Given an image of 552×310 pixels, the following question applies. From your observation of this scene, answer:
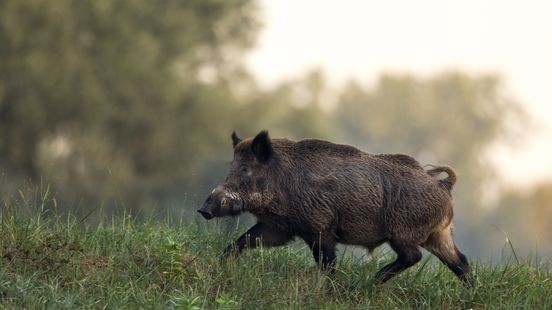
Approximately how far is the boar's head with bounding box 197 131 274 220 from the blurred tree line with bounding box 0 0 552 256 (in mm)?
16964

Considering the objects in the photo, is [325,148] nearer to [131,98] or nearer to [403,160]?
[403,160]

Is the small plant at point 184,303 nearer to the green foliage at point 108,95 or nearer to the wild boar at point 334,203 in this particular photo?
the wild boar at point 334,203

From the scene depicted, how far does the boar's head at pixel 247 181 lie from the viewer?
882cm

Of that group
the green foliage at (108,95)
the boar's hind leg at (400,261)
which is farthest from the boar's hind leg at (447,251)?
the green foliage at (108,95)

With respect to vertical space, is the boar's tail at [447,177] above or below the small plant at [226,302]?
above

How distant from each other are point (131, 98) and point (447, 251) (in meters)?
25.5

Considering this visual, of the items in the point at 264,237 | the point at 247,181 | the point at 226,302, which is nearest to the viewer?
the point at 226,302

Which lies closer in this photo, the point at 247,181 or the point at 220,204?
the point at 220,204

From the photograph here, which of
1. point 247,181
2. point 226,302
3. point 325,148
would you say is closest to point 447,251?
point 325,148

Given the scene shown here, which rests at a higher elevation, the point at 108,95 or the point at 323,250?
the point at 323,250

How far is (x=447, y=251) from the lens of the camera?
9.08 metres

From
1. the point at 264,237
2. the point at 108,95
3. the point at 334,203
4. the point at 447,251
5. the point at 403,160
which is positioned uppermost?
the point at 403,160

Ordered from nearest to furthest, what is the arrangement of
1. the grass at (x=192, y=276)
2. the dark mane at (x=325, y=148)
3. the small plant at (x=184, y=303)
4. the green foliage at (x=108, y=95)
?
the small plant at (x=184, y=303) → the grass at (x=192, y=276) → the dark mane at (x=325, y=148) → the green foliage at (x=108, y=95)

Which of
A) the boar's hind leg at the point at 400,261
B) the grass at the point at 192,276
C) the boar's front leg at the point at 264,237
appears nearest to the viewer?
the grass at the point at 192,276
